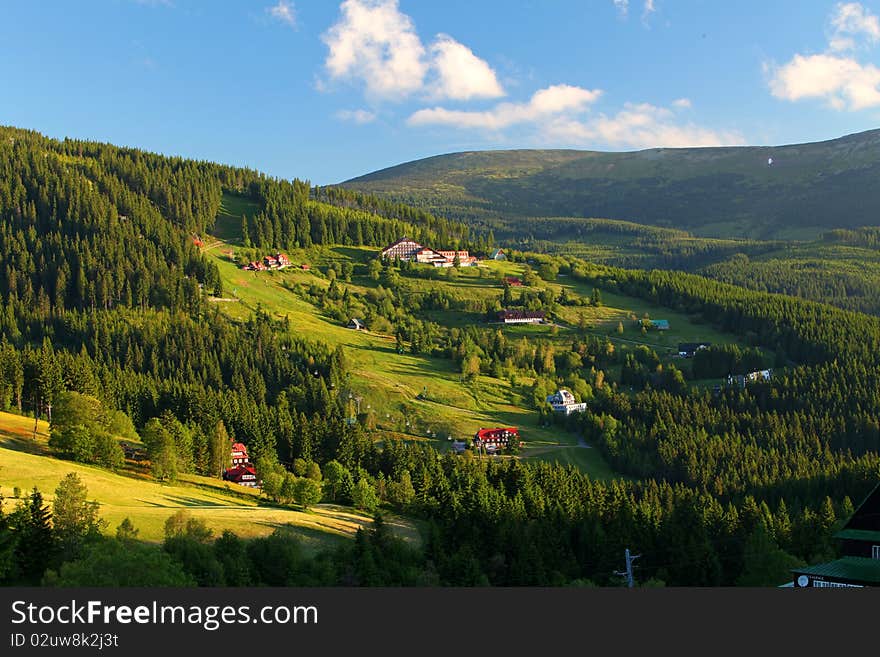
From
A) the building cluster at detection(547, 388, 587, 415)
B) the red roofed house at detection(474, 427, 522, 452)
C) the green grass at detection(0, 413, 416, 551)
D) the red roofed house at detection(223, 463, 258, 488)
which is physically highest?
the green grass at detection(0, 413, 416, 551)

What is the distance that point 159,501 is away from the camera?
8312 centimetres

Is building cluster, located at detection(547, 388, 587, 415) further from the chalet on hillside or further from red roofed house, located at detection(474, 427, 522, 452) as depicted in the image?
the chalet on hillside

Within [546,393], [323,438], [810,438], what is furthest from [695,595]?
[546,393]

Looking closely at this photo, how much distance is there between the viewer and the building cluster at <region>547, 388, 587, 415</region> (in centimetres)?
18275

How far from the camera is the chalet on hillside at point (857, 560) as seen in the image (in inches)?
2518

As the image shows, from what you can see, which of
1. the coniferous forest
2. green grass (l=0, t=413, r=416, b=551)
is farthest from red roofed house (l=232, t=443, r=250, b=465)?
green grass (l=0, t=413, r=416, b=551)

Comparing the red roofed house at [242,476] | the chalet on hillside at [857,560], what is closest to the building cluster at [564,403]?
the red roofed house at [242,476]

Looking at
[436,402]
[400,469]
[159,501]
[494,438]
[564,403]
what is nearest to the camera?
[159,501]

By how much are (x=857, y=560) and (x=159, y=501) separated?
59.2 metres

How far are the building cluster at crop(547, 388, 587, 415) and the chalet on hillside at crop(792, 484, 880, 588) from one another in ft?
367

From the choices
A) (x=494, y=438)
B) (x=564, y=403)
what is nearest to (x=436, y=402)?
(x=494, y=438)

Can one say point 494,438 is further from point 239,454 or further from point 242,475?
point 242,475

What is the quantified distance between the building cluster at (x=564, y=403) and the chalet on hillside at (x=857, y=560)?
112 metres

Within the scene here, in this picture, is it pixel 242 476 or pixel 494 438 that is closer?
pixel 242 476
